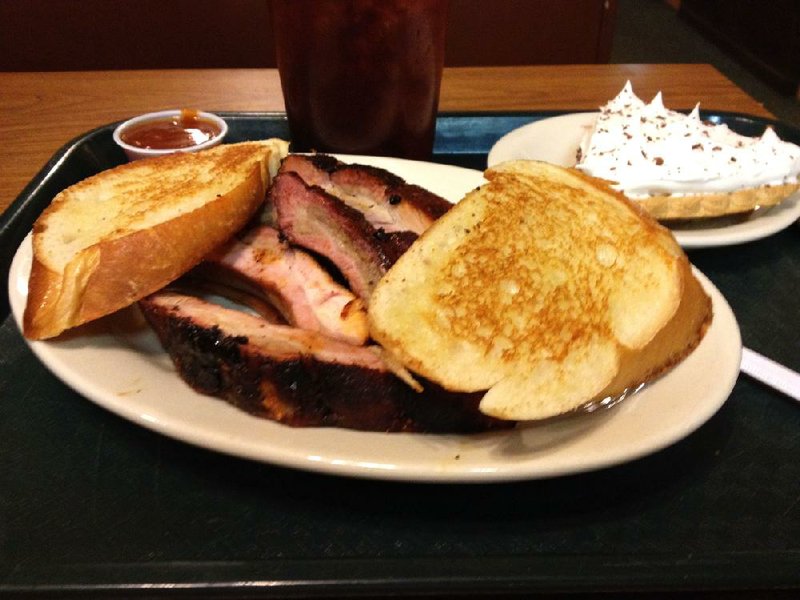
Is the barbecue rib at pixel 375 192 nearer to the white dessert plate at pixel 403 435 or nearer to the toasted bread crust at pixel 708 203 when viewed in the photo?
the white dessert plate at pixel 403 435

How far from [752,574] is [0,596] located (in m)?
0.93

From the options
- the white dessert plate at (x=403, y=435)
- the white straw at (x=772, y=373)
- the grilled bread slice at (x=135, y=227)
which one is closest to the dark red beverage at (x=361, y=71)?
the grilled bread slice at (x=135, y=227)

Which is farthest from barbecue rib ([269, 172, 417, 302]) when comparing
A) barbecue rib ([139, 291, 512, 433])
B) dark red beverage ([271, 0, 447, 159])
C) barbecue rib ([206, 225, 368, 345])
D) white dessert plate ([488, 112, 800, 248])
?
white dessert plate ([488, 112, 800, 248])

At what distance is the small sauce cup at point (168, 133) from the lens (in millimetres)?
1648

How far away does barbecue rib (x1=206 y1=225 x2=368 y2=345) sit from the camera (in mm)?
1046

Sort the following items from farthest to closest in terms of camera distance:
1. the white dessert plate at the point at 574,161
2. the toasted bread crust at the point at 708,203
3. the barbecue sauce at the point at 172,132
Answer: the barbecue sauce at the point at 172,132 → the toasted bread crust at the point at 708,203 → the white dessert plate at the point at 574,161

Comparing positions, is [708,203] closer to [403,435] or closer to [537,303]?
[537,303]

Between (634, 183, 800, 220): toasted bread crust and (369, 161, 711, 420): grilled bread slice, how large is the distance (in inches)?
16.3

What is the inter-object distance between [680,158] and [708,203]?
0.14 meters

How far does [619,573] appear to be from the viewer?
81 centimetres

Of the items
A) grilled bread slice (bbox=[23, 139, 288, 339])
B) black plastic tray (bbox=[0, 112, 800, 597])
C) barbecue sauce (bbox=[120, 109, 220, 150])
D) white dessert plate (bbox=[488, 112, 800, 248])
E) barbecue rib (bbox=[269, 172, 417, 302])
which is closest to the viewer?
black plastic tray (bbox=[0, 112, 800, 597])

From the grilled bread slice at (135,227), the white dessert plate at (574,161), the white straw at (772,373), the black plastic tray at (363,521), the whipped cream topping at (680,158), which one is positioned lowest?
the black plastic tray at (363,521)

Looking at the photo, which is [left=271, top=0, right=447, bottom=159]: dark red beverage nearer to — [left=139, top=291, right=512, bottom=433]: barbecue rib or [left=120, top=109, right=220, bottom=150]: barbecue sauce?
[left=120, top=109, right=220, bottom=150]: barbecue sauce

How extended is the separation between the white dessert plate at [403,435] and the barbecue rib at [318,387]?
0.07 feet
